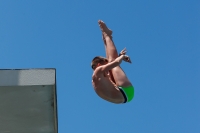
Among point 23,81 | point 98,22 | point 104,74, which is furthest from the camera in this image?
point 23,81

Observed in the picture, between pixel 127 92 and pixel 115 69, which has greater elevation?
pixel 115 69

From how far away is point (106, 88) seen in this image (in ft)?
21.1

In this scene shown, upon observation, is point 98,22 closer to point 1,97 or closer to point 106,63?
point 106,63

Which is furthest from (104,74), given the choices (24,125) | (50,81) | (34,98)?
(24,125)

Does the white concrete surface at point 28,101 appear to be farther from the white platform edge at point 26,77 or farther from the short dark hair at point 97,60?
the short dark hair at point 97,60

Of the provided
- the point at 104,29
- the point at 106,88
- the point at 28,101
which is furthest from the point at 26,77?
the point at 106,88

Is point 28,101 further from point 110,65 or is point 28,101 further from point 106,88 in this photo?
point 110,65

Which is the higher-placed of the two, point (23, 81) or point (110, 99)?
point (23, 81)

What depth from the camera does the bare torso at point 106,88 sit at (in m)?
6.43

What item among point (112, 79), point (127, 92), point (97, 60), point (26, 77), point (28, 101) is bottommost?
point (127, 92)

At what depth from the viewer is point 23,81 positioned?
8414 millimetres

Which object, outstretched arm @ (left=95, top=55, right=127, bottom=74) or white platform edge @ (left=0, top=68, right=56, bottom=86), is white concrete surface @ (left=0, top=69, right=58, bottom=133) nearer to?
white platform edge @ (left=0, top=68, right=56, bottom=86)

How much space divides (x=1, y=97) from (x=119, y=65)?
312 centimetres

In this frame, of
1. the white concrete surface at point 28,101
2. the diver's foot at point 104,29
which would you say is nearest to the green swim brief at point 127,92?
the diver's foot at point 104,29
